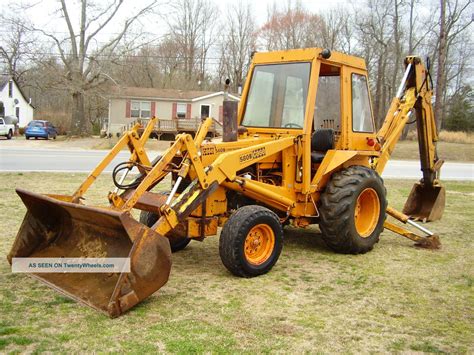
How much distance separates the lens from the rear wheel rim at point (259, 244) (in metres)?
5.83

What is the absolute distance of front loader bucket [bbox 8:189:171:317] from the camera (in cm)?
460

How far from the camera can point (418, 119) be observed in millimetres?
9195

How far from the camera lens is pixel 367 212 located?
7.42m

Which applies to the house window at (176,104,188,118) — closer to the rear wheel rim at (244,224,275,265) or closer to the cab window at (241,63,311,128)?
the cab window at (241,63,311,128)

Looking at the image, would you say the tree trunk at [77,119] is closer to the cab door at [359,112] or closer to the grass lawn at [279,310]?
the grass lawn at [279,310]

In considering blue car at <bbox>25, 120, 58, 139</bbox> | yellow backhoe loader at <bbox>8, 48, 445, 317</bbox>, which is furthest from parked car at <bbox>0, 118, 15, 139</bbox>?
yellow backhoe loader at <bbox>8, 48, 445, 317</bbox>

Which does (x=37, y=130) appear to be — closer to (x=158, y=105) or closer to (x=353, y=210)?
(x=158, y=105)

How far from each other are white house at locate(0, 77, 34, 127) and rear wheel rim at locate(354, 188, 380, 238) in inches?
1991

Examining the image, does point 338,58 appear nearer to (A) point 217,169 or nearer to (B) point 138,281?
(A) point 217,169

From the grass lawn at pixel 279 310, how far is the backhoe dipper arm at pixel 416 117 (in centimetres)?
196

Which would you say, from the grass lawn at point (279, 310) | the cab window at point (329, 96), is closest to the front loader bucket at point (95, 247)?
the grass lawn at point (279, 310)

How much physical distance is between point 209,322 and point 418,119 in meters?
6.13

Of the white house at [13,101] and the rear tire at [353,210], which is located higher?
the white house at [13,101]

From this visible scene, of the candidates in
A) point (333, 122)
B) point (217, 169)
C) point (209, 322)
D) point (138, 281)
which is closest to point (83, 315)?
point (138, 281)
